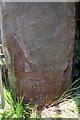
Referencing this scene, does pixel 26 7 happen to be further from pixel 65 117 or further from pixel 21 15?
pixel 65 117

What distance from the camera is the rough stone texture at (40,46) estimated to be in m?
1.40

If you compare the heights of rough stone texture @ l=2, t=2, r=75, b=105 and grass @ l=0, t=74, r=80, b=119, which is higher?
rough stone texture @ l=2, t=2, r=75, b=105

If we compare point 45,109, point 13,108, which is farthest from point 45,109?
point 13,108

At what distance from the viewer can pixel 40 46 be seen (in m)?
1.49

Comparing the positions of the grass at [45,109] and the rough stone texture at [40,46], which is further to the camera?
the grass at [45,109]

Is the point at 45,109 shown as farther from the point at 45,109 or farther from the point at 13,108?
the point at 13,108

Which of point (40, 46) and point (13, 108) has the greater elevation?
point (40, 46)

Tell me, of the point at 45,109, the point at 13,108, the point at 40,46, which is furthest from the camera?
the point at 45,109

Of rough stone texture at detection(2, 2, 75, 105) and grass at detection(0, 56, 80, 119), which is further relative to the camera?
grass at detection(0, 56, 80, 119)

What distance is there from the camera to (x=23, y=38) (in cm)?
146

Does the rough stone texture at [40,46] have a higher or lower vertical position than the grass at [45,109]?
higher

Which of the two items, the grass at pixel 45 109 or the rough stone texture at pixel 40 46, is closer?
the rough stone texture at pixel 40 46

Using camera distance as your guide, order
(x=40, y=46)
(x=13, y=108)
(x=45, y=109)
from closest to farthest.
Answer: (x=40, y=46) < (x=13, y=108) < (x=45, y=109)

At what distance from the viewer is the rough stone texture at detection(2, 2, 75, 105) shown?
4.58 feet
